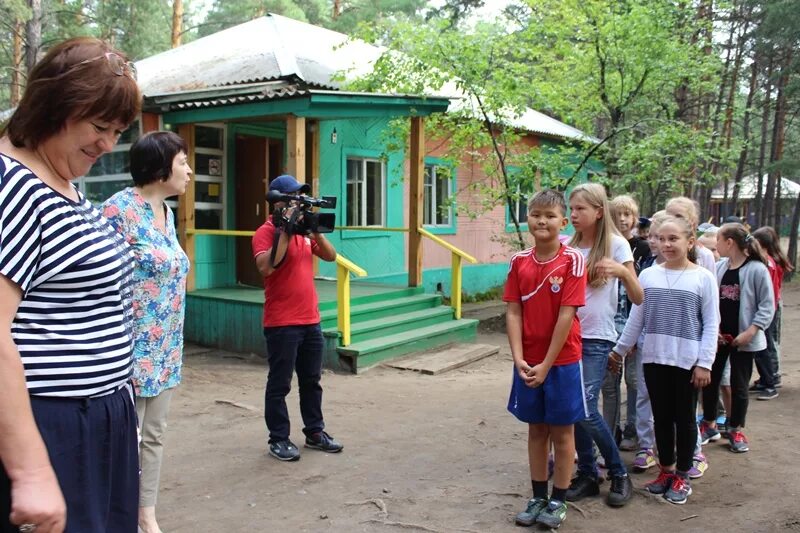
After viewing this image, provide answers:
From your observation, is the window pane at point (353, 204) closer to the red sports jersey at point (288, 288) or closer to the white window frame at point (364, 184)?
the white window frame at point (364, 184)

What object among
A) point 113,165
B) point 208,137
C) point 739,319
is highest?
point 208,137

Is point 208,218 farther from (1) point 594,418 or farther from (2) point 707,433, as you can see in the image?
(1) point 594,418

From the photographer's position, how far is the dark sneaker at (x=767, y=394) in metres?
6.63

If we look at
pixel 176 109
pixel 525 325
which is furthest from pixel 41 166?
pixel 176 109

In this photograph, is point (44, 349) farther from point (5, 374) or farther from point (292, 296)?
point (292, 296)

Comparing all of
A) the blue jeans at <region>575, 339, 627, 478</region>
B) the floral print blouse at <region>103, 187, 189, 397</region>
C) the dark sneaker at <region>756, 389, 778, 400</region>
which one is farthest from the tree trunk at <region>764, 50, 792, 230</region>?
the floral print blouse at <region>103, 187, 189, 397</region>

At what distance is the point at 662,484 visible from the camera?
4.08m

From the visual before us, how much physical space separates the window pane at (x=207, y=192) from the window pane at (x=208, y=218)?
6.3 inches

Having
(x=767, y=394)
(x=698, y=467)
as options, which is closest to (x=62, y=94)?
(x=698, y=467)

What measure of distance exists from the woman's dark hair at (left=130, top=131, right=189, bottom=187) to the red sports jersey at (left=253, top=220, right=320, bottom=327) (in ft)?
4.58

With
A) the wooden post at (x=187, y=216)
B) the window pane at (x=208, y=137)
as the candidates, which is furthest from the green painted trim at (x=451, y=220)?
the wooden post at (x=187, y=216)

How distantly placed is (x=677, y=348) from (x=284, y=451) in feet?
8.54

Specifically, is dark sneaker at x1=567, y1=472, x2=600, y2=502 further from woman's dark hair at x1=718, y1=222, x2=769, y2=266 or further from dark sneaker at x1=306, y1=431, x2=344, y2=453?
woman's dark hair at x1=718, y1=222, x2=769, y2=266

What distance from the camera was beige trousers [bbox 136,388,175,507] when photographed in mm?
3207
